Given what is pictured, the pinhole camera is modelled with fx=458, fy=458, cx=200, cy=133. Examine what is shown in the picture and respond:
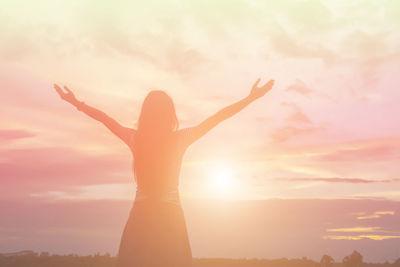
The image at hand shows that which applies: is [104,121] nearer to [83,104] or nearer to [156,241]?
[83,104]

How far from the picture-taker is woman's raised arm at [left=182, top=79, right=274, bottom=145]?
761cm

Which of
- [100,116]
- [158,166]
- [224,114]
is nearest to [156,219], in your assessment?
[158,166]

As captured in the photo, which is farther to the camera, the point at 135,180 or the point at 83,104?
the point at 83,104

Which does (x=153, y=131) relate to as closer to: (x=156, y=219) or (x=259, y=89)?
(x=156, y=219)

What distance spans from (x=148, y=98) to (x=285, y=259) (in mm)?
11170

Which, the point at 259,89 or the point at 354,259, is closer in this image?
the point at 259,89

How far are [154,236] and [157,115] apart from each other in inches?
75.6

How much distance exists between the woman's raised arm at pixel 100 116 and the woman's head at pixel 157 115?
0.41 metres

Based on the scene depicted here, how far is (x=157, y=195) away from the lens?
7160 mm

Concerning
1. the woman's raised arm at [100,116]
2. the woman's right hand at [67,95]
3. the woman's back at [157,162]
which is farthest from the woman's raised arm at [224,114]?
the woman's right hand at [67,95]

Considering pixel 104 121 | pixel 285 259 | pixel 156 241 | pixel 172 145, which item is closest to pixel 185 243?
pixel 156 241

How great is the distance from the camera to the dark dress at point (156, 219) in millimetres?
7156

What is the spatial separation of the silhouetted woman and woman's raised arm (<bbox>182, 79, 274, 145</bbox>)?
0.11 ft

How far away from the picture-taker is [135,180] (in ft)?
24.4
